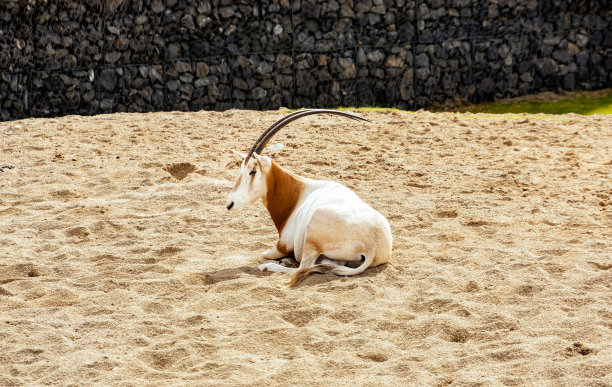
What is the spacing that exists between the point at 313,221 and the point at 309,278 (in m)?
0.45

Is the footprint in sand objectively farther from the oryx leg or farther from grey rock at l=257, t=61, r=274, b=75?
grey rock at l=257, t=61, r=274, b=75

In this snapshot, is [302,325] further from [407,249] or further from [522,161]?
[522,161]

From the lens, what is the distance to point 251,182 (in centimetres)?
635

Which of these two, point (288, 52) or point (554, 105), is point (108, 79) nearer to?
point (288, 52)

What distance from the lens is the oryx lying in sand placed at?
19.2 feet

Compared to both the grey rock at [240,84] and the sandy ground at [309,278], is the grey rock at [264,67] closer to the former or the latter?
Answer: the grey rock at [240,84]

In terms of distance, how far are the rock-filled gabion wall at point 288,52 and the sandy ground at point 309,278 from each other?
10.2 ft

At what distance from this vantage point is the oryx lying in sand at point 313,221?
5.84 metres

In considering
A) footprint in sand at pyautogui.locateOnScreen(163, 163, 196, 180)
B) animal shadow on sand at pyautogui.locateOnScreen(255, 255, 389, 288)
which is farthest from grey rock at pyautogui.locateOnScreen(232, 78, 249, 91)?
animal shadow on sand at pyautogui.locateOnScreen(255, 255, 389, 288)

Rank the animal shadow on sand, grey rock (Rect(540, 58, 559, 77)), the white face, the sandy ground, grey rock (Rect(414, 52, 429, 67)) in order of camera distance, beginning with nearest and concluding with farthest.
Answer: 1. the sandy ground
2. the animal shadow on sand
3. the white face
4. grey rock (Rect(414, 52, 429, 67))
5. grey rock (Rect(540, 58, 559, 77))

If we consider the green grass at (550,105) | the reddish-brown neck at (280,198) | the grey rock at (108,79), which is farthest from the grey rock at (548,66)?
the reddish-brown neck at (280,198)

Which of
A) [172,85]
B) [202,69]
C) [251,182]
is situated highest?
[202,69]

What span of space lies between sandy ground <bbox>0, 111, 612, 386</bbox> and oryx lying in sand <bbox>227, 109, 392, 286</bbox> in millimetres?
166

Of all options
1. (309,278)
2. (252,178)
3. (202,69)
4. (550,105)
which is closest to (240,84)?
(202,69)
